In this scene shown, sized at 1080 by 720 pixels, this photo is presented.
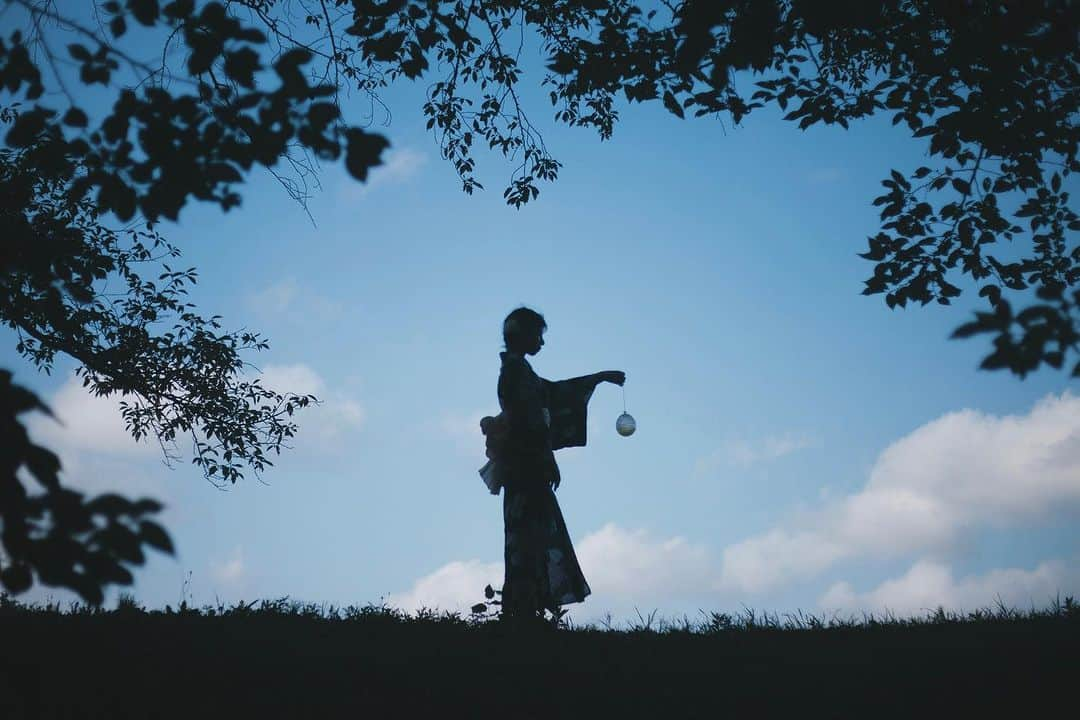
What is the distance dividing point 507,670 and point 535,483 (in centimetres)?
287

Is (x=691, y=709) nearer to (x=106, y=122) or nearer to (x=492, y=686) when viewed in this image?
(x=492, y=686)

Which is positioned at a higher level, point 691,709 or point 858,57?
point 858,57

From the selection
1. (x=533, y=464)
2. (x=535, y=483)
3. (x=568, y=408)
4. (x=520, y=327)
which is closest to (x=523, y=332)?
(x=520, y=327)

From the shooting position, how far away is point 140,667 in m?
5.05

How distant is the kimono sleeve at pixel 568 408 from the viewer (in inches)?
332

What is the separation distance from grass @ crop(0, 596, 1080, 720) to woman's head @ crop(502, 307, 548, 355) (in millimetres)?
2726

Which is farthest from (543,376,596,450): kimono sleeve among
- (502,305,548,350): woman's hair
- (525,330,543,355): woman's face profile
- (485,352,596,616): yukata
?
(502,305,548,350): woman's hair

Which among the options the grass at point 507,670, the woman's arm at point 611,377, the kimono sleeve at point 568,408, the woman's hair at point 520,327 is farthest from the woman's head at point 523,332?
the grass at point 507,670

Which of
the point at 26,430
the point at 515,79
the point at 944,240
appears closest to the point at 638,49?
the point at 515,79

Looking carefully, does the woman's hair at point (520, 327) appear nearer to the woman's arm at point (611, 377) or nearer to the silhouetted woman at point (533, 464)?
the silhouetted woman at point (533, 464)

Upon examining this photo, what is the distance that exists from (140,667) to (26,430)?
298cm

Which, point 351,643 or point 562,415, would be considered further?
point 562,415

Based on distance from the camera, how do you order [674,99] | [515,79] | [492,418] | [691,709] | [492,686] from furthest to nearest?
[515,79] → [492,418] → [674,99] → [492,686] → [691,709]

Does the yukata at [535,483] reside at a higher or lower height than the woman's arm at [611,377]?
lower
